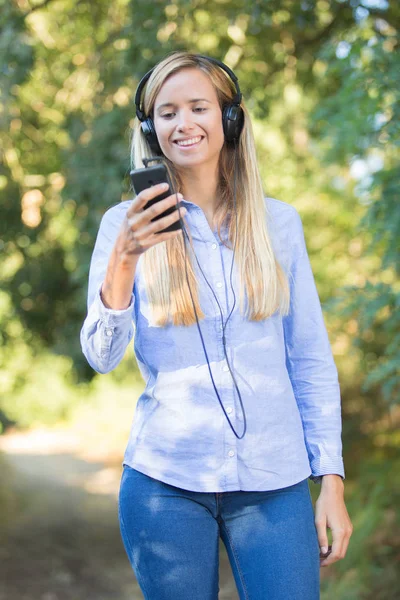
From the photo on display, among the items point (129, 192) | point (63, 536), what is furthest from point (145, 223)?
point (63, 536)

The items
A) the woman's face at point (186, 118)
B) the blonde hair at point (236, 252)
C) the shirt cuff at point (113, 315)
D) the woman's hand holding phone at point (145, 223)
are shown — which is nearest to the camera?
the woman's hand holding phone at point (145, 223)

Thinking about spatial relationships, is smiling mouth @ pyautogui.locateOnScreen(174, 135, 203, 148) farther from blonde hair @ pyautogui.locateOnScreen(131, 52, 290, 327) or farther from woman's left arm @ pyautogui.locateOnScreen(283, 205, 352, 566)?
woman's left arm @ pyautogui.locateOnScreen(283, 205, 352, 566)

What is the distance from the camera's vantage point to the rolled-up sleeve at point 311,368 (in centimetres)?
202

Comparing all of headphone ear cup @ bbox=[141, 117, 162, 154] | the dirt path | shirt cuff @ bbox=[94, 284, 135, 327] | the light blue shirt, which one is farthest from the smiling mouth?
the dirt path

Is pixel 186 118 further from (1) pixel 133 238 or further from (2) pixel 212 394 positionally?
(2) pixel 212 394

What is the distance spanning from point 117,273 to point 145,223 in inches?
5.9

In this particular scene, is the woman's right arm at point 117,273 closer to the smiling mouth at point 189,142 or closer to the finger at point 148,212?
the finger at point 148,212

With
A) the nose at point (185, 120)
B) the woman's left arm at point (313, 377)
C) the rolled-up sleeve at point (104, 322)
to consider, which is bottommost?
the woman's left arm at point (313, 377)

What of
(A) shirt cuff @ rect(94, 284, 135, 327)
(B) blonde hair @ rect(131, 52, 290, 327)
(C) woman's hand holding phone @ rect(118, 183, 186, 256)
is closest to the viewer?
(C) woman's hand holding phone @ rect(118, 183, 186, 256)

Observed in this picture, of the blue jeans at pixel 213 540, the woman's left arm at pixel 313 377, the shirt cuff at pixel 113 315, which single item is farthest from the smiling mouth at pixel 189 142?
the blue jeans at pixel 213 540

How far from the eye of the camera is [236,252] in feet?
6.57

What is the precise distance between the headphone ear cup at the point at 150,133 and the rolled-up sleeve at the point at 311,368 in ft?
1.51

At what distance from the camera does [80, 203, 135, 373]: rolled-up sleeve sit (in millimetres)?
1825

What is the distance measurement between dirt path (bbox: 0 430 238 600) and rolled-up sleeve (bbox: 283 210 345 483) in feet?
15.9
